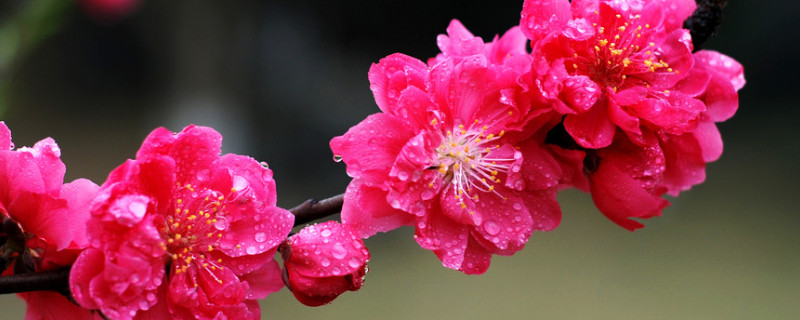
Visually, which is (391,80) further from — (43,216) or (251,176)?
(43,216)

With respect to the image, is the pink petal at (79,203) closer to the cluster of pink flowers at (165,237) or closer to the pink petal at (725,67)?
the cluster of pink flowers at (165,237)

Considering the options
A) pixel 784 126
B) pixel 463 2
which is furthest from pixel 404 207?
pixel 784 126

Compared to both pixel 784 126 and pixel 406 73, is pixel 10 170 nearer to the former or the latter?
pixel 406 73

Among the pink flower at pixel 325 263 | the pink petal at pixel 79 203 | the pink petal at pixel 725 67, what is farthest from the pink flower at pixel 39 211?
the pink petal at pixel 725 67

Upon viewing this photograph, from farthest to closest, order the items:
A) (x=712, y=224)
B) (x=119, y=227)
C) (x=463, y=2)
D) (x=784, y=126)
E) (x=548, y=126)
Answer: (x=784, y=126) → (x=712, y=224) → (x=463, y=2) → (x=548, y=126) → (x=119, y=227)

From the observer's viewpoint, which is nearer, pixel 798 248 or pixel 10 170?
pixel 10 170

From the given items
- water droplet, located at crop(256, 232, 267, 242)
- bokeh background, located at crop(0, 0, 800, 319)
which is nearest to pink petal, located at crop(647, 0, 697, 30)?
water droplet, located at crop(256, 232, 267, 242)

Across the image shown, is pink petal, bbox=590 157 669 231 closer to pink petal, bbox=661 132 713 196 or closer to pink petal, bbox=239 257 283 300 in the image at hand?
pink petal, bbox=661 132 713 196
